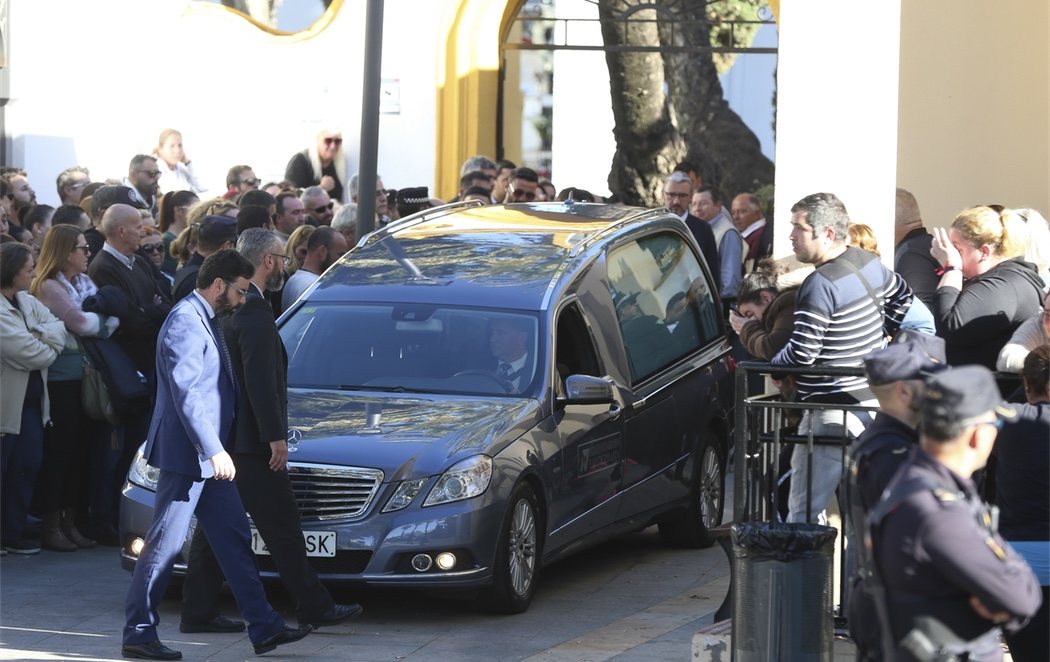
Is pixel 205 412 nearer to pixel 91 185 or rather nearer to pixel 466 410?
pixel 466 410

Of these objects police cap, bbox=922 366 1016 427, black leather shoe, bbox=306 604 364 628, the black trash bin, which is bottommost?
black leather shoe, bbox=306 604 364 628

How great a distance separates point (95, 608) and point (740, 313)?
3.80m

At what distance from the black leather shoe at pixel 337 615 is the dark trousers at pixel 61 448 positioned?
110 inches

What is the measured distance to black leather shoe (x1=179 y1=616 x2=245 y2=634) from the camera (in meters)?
8.48

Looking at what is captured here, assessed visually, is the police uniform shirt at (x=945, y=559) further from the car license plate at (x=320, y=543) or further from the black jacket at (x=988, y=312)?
the car license plate at (x=320, y=543)

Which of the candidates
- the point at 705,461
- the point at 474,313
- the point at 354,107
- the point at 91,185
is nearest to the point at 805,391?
the point at 474,313

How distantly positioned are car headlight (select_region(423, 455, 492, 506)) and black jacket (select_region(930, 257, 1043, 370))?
2429 mm

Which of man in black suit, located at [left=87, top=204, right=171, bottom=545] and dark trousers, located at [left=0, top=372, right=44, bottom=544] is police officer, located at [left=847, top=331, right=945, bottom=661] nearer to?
man in black suit, located at [left=87, top=204, right=171, bottom=545]

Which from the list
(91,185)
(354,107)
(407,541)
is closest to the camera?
(407,541)

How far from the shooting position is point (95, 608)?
9.09 metres


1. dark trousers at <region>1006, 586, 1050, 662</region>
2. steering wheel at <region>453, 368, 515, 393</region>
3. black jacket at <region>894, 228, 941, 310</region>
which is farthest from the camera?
black jacket at <region>894, 228, 941, 310</region>

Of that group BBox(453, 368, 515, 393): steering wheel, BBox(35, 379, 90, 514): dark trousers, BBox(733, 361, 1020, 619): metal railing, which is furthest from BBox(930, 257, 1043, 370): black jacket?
BBox(35, 379, 90, 514): dark trousers

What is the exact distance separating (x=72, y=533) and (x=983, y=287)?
5814 mm

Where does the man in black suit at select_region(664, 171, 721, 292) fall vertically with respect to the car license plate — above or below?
above
